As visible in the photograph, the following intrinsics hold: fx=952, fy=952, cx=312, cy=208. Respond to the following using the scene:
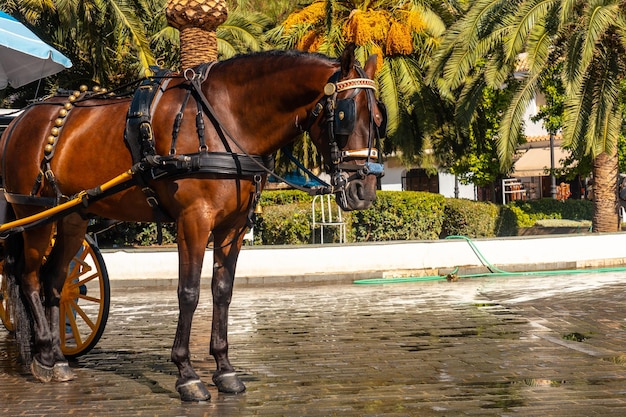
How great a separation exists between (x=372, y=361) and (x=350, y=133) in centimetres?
242

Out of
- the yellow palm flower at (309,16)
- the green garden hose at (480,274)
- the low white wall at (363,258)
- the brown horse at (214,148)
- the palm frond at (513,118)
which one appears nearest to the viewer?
the brown horse at (214,148)

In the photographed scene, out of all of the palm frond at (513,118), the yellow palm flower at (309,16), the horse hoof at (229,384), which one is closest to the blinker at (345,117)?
the horse hoof at (229,384)

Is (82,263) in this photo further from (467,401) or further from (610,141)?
(610,141)

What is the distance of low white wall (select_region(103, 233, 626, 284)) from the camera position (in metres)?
16.0

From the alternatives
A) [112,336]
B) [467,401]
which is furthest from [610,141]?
[467,401]

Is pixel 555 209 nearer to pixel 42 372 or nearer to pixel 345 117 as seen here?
pixel 42 372

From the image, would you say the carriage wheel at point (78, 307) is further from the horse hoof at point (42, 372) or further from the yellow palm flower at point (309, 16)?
the yellow palm flower at point (309, 16)

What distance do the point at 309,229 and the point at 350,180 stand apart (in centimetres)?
1358

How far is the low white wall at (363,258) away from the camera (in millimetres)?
16031

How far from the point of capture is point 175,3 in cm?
1709

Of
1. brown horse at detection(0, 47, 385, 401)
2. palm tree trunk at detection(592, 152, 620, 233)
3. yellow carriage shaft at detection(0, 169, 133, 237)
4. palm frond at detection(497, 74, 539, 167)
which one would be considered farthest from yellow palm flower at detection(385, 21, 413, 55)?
yellow carriage shaft at detection(0, 169, 133, 237)

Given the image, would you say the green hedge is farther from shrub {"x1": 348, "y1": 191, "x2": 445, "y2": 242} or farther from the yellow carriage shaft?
the yellow carriage shaft

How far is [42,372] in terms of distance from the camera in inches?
285

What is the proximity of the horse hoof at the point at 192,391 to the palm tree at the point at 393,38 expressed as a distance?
16.6 meters
